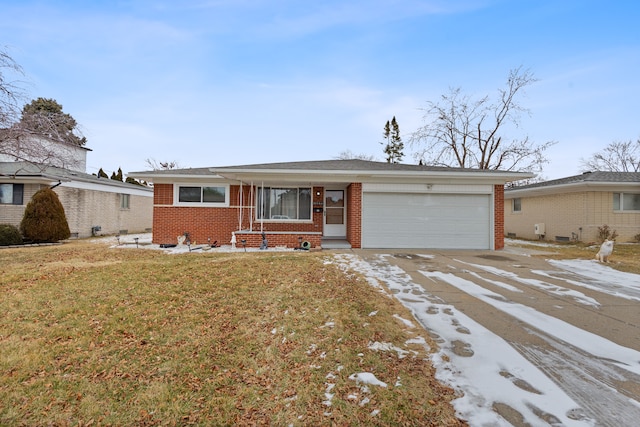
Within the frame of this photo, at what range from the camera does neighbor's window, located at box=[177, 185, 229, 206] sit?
39.8 ft

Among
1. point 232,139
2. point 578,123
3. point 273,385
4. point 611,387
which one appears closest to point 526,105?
point 578,123

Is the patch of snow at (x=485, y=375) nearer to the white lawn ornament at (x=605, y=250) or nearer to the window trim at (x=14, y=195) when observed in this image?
the white lawn ornament at (x=605, y=250)

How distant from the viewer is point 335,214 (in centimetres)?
1273

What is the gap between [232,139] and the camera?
22.3 metres

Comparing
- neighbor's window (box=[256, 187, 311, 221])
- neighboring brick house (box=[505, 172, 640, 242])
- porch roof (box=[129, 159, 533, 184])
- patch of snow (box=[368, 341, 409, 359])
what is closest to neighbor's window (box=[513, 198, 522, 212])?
neighboring brick house (box=[505, 172, 640, 242])

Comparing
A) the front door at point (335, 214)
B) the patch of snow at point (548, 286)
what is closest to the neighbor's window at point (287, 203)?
the front door at point (335, 214)

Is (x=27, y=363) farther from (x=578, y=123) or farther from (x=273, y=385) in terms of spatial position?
(x=578, y=123)

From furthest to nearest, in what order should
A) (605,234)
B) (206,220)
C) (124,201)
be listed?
(124,201)
(605,234)
(206,220)

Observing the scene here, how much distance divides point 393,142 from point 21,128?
3370cm

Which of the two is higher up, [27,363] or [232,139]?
[232,139]

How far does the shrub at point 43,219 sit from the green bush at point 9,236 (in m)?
0.41

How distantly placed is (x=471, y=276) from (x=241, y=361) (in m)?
5.39

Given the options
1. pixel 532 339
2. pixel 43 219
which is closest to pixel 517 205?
pixel 532 339

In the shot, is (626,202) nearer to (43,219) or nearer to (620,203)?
(620,203)
